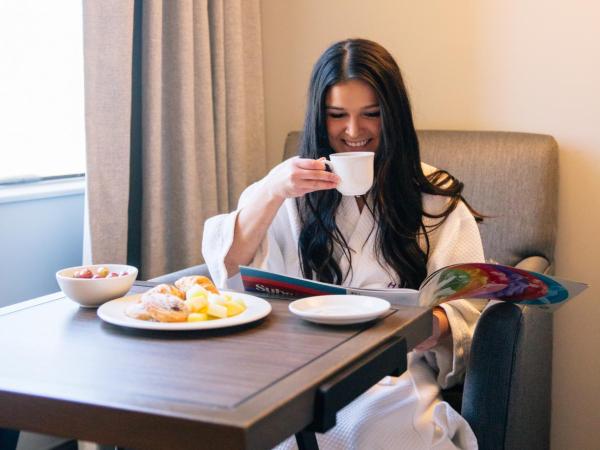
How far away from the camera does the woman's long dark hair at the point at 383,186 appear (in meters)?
1.70

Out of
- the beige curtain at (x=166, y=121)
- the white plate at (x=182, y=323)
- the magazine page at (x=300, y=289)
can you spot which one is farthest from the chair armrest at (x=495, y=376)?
the beige curtain at (x=166, y=121)

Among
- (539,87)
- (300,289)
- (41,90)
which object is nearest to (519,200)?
(539,87)

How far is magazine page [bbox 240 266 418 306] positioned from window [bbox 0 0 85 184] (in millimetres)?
964

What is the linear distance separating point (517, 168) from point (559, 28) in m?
0.43

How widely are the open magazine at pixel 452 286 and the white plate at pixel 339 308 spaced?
72 millimetres

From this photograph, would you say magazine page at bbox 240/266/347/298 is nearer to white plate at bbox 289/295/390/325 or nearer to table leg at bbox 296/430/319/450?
white plate at bbox 289/295/390/325

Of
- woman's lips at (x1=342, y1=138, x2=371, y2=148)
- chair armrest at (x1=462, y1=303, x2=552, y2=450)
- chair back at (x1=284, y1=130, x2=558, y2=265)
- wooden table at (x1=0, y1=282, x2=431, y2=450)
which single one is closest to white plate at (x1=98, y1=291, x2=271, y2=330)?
wooden table at (x1=0, y1=282, x2=431, y2=450)

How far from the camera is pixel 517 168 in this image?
215cm

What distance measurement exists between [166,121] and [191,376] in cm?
150

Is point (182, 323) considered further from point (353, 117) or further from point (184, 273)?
point (184, 273)

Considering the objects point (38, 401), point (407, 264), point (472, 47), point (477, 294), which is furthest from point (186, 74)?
point (38, 401)

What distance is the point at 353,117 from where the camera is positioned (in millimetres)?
1716

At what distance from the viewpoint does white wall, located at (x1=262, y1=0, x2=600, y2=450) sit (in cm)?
227

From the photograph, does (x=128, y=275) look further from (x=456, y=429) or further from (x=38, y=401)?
(x=456, y=429)
